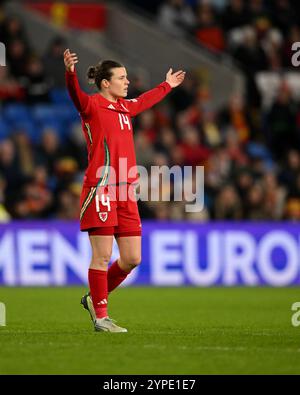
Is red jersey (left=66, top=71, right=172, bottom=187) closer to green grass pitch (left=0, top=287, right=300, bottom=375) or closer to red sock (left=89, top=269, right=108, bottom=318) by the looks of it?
red sock (left=89, top=269, right=108, bottom=318)

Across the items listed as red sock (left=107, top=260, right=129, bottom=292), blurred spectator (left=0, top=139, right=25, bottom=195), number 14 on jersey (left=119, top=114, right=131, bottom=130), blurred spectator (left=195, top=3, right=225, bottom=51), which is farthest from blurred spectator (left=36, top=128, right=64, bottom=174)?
number 14 on jersey (left=119, top=114, right=131, bottom=130)

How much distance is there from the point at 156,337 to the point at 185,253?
7.70m

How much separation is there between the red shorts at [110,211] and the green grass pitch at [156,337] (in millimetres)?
822

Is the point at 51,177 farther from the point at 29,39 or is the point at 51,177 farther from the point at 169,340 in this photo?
the point at 169,340

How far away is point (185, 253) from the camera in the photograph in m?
16.4

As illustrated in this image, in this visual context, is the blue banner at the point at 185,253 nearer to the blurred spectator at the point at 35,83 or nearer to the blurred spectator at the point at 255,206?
the blurred spectator at the point at 255,206

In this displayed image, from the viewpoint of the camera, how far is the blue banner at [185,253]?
1630cm

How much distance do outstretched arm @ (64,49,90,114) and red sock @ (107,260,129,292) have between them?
1347 millimetres

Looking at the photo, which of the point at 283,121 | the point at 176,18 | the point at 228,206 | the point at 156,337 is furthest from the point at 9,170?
the point at 156,337

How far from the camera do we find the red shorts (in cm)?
896

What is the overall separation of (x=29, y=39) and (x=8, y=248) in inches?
218

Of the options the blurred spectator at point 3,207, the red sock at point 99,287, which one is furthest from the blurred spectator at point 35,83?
the red sock at point 99,287

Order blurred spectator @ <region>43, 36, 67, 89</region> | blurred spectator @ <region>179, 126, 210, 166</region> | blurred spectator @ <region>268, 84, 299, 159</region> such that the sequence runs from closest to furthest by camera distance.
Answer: blurred spectator @ <region>179, 126, 210, 166</region>
blurred spectator @ <region>43, 36, 67, 89</region>
blurred spectator @ <region>268, 84, 299, 159</region>

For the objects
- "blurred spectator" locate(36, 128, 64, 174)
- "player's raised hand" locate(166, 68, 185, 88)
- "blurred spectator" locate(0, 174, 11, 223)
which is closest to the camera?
"player's raised hand" locate(166, 68, 185, 88)
